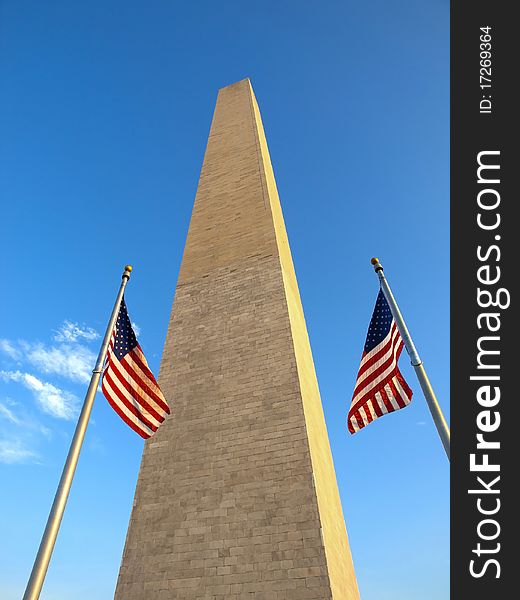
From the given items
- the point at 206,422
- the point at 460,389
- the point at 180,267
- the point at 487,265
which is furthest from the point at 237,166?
the point at 460,389

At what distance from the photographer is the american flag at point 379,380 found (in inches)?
279

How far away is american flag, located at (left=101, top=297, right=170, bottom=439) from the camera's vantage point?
682 centimetres

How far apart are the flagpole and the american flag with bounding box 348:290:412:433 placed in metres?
4.01

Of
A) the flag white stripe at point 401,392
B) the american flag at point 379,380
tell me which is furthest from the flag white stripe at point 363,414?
the flag white stripe at point 401,392

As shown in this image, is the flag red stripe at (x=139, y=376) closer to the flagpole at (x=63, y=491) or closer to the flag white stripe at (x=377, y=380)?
the flagpole at (x=63, y=491)

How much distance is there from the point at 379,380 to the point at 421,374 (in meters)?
0.66

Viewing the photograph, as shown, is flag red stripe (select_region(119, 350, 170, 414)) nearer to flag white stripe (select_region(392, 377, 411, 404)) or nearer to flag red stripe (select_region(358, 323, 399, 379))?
flag red stripe (select_region(358, 323, 399, 379))

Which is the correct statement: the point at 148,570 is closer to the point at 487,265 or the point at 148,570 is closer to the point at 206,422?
the point at 206,422

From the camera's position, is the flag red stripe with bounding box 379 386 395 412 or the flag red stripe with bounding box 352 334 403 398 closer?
the flag red stripe with bounding box 379 386 395 412

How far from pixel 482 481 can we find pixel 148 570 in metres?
6.26

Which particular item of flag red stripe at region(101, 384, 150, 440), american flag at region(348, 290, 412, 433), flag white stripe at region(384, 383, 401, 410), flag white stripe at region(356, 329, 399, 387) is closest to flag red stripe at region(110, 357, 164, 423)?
flag red stripe at region(101, 384, 150, 440)

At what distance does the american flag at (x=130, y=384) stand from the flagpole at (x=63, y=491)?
0.72ft

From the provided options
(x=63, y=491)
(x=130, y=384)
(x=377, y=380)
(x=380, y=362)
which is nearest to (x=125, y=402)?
(x=130, y=384)

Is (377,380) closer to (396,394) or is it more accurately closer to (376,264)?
(396,394)
